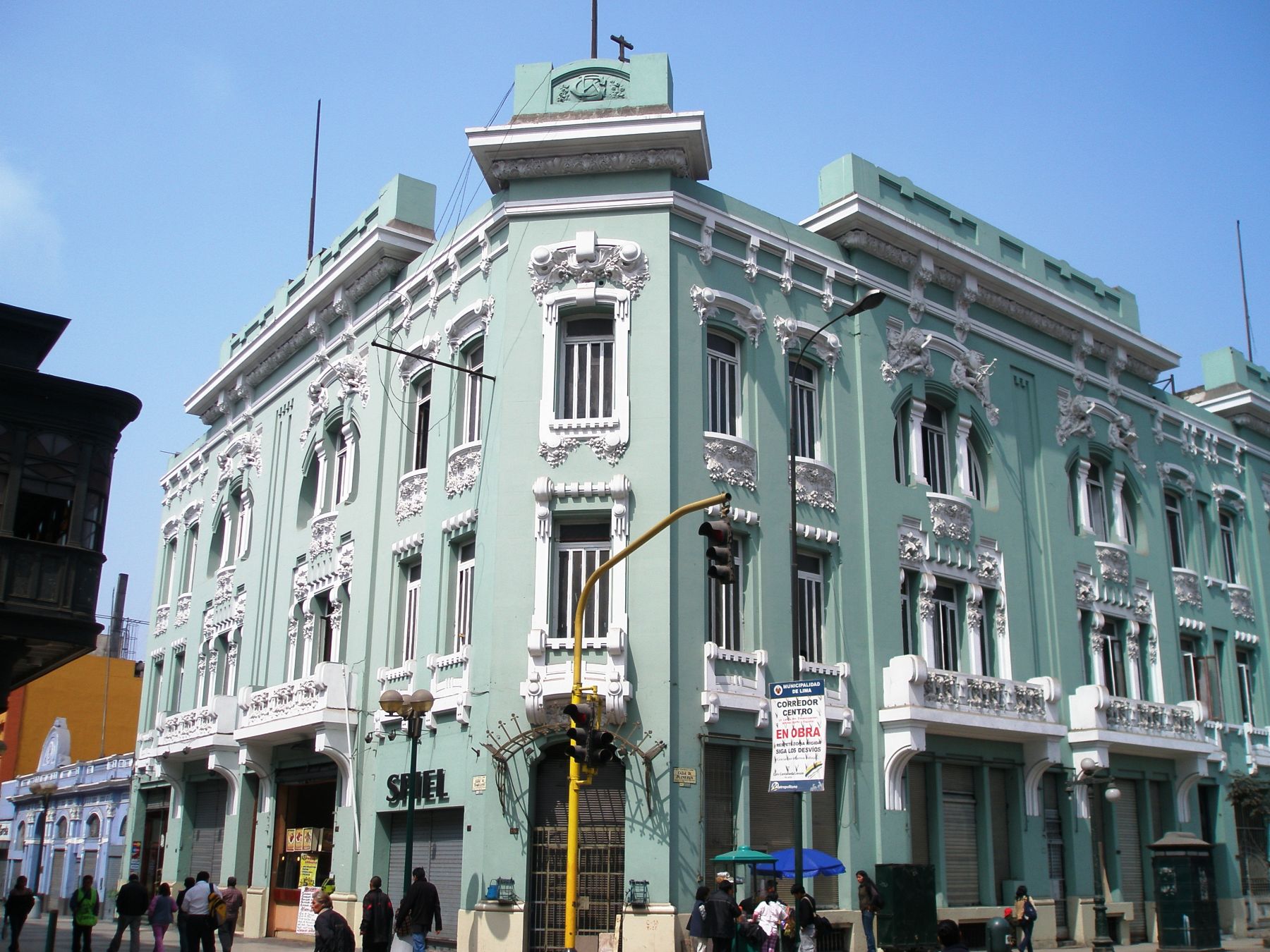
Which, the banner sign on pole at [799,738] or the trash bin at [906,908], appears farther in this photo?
the trash bin at [906,908]

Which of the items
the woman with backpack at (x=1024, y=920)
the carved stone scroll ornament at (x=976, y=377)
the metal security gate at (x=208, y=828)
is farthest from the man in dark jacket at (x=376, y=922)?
the carved stone scroll ornament at (x=976, y=377)

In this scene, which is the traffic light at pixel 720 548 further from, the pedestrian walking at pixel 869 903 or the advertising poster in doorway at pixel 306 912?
the advertising poster in doorway at pixel 306 912

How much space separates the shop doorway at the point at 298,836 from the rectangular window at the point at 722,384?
11253 mm

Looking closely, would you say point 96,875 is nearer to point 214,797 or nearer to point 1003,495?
point 214,797

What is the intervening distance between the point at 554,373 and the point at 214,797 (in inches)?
665

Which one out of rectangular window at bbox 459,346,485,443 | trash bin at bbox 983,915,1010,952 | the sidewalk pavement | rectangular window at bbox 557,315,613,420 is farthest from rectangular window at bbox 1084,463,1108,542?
trash bin at bbox 983,915,1010,952

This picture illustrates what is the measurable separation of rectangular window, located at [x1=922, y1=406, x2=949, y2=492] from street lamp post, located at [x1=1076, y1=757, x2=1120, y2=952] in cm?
676

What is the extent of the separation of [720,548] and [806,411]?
385 inches

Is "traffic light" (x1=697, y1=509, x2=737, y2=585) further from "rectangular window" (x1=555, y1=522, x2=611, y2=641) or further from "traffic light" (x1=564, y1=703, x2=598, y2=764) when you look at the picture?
"rectangular window" (x1=555, y1=522, x2=611, y2=641)

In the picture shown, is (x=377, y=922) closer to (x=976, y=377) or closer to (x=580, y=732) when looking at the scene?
(x=580, y=732)

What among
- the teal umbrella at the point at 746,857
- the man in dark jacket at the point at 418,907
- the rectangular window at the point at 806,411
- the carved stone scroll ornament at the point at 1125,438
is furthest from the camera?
the carved stone scroll ornament at the point at 1125,438

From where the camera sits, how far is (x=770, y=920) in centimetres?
1891

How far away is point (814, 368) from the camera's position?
26766mm

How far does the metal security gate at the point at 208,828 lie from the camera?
32.6 m
